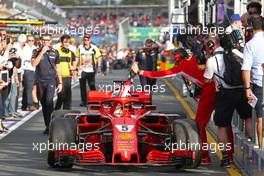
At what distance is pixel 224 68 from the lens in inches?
544

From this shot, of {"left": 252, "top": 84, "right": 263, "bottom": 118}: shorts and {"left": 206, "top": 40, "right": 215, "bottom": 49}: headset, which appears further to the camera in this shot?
{"left": 206, "top": 40, "right": 215, "bottom": 49}: headset

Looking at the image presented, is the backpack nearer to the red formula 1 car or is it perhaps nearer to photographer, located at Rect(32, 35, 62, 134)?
the red formula 1 car

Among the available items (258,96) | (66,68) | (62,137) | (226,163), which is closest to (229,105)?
(226,163)

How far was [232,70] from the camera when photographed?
44.9 ft

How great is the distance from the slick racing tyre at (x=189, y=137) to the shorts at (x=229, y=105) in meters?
0.70

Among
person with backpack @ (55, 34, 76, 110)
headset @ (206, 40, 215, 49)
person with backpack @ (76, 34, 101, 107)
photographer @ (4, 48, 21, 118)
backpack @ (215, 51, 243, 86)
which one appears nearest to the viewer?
backpack @ (215, 51, 243, 86)

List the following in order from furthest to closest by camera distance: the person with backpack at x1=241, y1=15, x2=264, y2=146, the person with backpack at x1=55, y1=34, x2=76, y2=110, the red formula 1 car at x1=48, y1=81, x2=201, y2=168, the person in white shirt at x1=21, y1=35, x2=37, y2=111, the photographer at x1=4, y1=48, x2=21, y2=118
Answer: the person in white shirt at x1=21, y1=35, x2=37, y2=111 → the photographer at x1=4, y1=48, x2=21, y2=118 → the person with backpack at x1=55, y1=34, x2=76, y2=110 → the red formula 1 car at x1=48, y1=81, x2=201, y2=168 → the person with backpack at x1=241, y1=15, x2=264, y2=146

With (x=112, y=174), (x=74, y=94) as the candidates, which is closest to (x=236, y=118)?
(x=112, y=174)

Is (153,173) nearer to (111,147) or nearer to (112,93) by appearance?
(111,147)

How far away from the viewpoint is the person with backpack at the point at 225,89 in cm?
1373

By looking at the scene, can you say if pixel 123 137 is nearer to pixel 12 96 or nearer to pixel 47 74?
pixel 47 74

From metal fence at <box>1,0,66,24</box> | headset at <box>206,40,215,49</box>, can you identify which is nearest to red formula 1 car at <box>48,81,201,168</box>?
headset at <box>206,40,215,49</box>

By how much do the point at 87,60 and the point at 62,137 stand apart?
40.0 feet

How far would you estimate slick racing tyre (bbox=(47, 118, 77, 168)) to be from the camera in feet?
42.9
